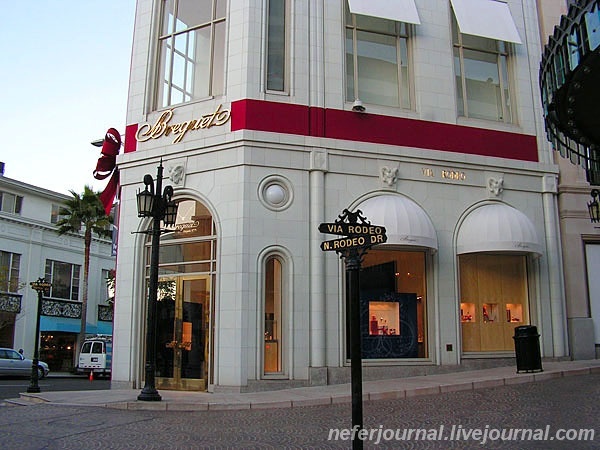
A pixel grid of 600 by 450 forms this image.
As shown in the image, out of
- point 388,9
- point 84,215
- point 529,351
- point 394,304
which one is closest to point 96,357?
point 84,215

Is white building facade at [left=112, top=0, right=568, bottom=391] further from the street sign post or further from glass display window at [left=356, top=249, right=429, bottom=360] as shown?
the street sign post

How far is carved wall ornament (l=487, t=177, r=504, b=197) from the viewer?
1820 cm

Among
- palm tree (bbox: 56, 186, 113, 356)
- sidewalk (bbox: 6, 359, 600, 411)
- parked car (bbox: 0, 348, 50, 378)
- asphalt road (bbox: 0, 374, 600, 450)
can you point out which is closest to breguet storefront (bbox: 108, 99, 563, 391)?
sidewalk (bbox: 6, 359, 600, 411)

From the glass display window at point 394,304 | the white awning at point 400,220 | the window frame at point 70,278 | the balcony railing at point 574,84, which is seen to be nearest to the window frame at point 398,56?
the white awning at point 400,220

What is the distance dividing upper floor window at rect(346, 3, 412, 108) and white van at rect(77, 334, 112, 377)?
21760 mm

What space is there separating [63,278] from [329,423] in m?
35.5

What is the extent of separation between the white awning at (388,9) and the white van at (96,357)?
2299 centimetres

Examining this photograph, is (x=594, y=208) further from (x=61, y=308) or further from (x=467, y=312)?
(x=61, y=308)

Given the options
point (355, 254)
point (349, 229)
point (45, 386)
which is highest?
point (349, 229)

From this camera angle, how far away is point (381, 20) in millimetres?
18531

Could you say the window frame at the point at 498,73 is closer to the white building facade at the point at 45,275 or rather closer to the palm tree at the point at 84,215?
the palm tree at the point at 84,215

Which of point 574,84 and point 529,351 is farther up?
point 574,84

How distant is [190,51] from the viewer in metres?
18.1

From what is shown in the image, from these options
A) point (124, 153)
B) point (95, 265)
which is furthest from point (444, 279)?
point (95, 265)
